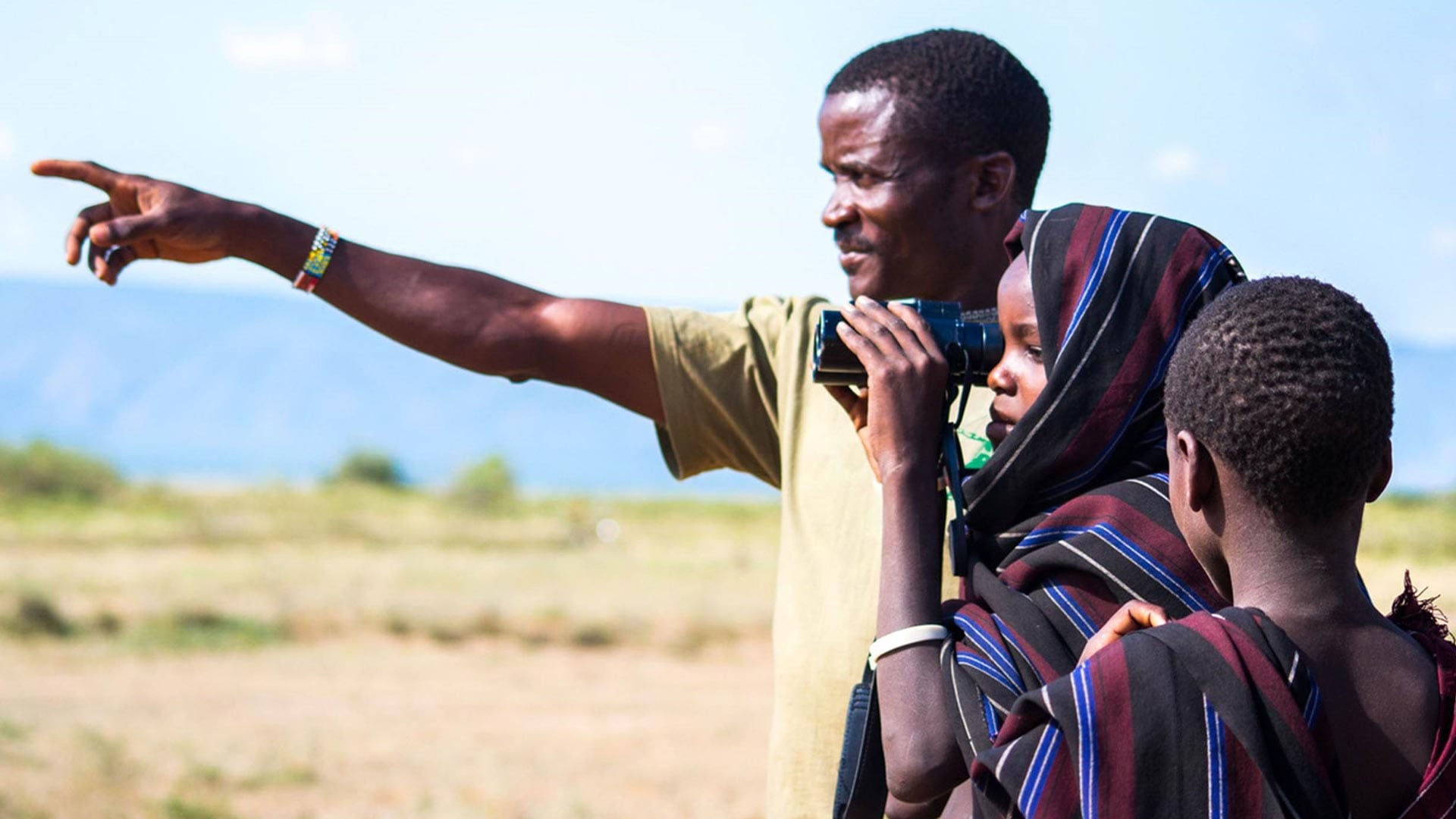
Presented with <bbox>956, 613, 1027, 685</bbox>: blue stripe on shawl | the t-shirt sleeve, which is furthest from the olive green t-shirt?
<bbox>956, 613, 1027, 685</bbox>: blue stripe on shawl

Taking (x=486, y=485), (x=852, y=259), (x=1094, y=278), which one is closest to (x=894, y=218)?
(x=852, y=259)

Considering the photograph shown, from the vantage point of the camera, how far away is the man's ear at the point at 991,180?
8.87ft

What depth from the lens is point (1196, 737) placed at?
4.98 ft

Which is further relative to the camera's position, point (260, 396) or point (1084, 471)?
point (260, 396)

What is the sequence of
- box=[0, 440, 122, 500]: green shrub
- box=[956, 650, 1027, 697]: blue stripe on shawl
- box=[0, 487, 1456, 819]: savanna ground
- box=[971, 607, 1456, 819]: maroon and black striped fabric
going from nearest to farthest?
box=[971, 607, 1456, 819]: maroon and black striped fabric
box=[956, 650, 1027, 697]: blue stripe on shawl
box=[0, 487, 1456, 819]: savanna ground
box=[0, 440, 122, 500]: green shrub

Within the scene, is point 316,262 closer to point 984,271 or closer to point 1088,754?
point 984,271

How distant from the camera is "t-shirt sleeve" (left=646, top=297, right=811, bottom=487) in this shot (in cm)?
276

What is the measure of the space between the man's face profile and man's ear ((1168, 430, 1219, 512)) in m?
1.06

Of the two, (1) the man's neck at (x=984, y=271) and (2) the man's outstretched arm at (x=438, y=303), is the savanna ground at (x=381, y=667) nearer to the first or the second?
(2) the man's outstretched arm at (x=438, y=303)

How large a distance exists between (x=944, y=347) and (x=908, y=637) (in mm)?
422

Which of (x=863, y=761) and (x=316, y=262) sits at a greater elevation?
(x=316, y=262)

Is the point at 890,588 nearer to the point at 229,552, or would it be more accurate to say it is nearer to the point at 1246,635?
the point at 1246,635

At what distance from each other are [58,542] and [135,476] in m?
12.6

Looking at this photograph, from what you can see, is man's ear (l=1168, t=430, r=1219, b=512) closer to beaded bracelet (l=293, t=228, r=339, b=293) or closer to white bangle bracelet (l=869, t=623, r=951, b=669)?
white bangle bracelet (l=869, t=623, r=951, b=669)
